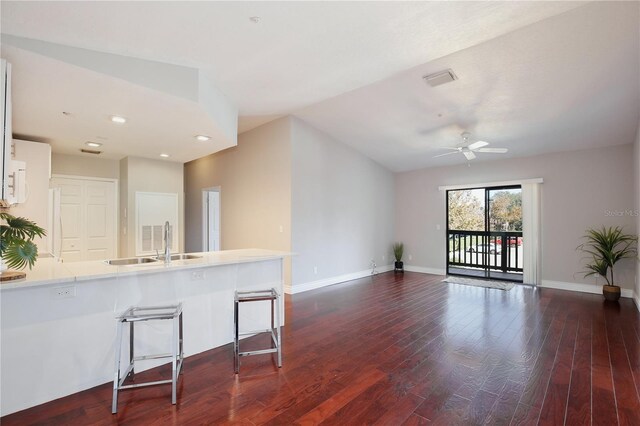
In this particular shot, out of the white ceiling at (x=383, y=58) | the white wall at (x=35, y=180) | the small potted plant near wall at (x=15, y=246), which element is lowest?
the small potted plant near wall at (x=15, y=246)

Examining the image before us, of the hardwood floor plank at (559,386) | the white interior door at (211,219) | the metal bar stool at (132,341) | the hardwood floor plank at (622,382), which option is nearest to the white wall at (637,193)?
the hardwood floor plank at (622,382)

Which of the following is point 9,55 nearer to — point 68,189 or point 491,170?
point 68,189

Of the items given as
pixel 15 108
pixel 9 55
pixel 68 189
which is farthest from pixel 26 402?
pixel 68 189

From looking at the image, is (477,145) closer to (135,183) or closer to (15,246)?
(15,246)

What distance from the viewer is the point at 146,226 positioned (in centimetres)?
570

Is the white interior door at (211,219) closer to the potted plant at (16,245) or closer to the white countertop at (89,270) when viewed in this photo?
the white countertop at (89,270)

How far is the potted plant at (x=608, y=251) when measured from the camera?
493cm

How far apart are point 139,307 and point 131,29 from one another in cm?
215

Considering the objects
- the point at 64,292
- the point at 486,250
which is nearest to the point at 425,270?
the point at 486,250

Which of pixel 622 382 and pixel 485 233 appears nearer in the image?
pixel 622 382

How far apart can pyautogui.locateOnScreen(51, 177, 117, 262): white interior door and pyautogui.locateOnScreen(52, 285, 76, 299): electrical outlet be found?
146 inches

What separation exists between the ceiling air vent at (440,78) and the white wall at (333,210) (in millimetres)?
2406

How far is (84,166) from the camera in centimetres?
546

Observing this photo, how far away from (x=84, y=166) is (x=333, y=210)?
4630 millimetres
